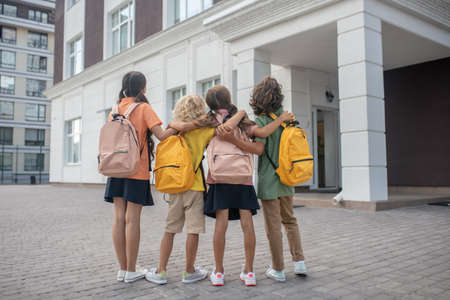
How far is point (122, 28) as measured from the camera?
17.9 m

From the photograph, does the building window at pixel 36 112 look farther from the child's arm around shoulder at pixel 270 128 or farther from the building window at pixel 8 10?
the child's arm around shoulder at pixel 270 128

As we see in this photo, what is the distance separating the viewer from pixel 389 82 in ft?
39.6

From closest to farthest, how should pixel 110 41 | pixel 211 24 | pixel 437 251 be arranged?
pixel 437 251, pixel 211 24, pixel 110 41

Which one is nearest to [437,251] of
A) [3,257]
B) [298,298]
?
[298,298]

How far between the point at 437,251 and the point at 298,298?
2220mm

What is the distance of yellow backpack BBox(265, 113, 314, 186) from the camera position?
3.23 m

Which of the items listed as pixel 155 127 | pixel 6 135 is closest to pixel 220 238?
pixel 155 127

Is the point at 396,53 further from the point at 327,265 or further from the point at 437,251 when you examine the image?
the point at 327,265

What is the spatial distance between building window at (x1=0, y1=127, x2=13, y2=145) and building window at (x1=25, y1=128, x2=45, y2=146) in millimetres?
1830

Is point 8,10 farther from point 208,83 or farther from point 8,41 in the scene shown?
point 208,83

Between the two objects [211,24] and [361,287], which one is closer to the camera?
[361,287]

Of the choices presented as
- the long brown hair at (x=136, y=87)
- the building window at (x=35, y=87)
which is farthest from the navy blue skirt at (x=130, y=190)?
the building window at (x=35, y=87)

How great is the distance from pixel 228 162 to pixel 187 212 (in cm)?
54

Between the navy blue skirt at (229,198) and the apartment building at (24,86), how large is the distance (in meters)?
50.5
